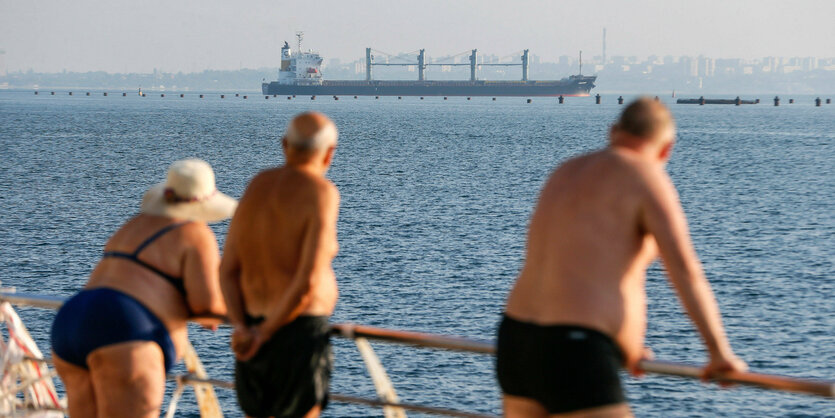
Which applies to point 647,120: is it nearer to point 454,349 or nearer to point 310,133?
point 454,349

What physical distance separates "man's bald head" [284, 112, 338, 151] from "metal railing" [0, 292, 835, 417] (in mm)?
645

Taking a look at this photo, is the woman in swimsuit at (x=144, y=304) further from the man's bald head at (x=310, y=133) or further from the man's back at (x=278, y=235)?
the man's bald head at (x=310, y=133)

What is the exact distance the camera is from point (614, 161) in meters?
2.86

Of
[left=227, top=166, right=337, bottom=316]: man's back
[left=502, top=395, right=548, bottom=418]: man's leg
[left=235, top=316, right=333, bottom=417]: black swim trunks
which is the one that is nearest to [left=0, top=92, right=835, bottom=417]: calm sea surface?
[left=235, top=316, right=333, bottom=417]: black swim trunks

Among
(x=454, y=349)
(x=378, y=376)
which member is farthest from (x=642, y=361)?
(x=378, y=376)

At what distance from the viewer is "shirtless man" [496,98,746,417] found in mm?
2771

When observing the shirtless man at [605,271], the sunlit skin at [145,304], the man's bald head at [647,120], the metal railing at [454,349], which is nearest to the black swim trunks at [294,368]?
the metal railing at [454,349]

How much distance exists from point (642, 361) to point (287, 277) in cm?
122

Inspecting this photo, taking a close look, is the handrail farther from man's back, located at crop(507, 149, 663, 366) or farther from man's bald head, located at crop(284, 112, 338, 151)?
man's bald head, located at crop(284, 112, 338, 151)

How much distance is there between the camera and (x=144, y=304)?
11.9 feet

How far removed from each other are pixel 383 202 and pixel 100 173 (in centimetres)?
2229

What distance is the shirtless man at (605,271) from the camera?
277 centimetres

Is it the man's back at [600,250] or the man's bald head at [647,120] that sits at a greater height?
the man's bald head at [647,120]

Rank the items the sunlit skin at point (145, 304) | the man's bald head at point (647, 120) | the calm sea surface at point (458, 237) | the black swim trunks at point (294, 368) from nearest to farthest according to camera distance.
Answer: the man's bald head at point (647, 120), the black swim trunks at point (294, 368), the sunlit skin at point (145, 304), the calm sea surface at point (458, 237)
